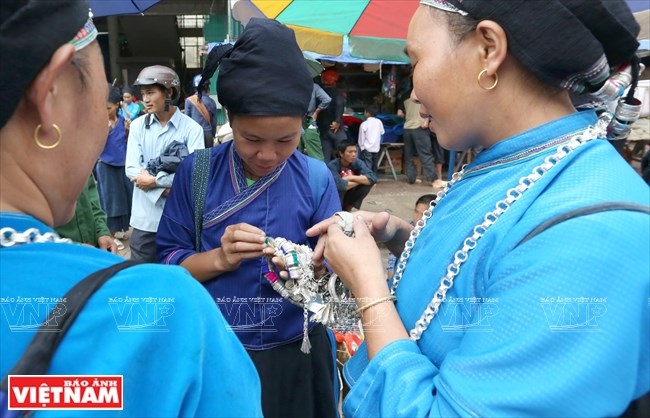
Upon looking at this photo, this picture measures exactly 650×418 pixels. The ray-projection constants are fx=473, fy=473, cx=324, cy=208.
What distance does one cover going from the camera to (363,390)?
111 cm

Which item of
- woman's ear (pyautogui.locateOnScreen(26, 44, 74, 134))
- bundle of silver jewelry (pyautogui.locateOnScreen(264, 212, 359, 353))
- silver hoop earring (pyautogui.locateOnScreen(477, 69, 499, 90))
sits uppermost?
woman's ear (pyautogui.locateOnScreen(26, 44, 74, 134))

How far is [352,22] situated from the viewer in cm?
472

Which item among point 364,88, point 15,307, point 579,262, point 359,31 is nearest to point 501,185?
point 579,262

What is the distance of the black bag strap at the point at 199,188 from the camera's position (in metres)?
1.94

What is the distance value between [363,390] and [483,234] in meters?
0.46

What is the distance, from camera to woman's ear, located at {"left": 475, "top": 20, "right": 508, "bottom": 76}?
1.02 meters

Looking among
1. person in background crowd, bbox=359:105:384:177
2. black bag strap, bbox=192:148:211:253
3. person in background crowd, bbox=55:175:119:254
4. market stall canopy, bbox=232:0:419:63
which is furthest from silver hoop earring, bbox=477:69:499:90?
person in background crowd, bbox=359:105:384:177

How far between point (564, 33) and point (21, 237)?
1.08 meters

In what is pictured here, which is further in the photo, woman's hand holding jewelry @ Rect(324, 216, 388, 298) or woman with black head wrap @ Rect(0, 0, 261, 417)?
woman's hand holding jewelry @ Rect(324, 216, 388, 298)

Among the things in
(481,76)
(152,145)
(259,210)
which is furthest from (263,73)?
(152,145)

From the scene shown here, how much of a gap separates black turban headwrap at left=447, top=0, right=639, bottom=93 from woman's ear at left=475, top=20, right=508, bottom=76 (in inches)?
0.5

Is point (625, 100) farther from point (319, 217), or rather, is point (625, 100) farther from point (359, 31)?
point (359, 31)

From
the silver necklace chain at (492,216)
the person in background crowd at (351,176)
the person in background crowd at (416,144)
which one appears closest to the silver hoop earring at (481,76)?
the silver necklace chain at (492,216)

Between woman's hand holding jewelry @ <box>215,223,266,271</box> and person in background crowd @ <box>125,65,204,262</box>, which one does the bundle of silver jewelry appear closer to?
woman's hand holding jewelry @ <box>215,223,266,271</box>
